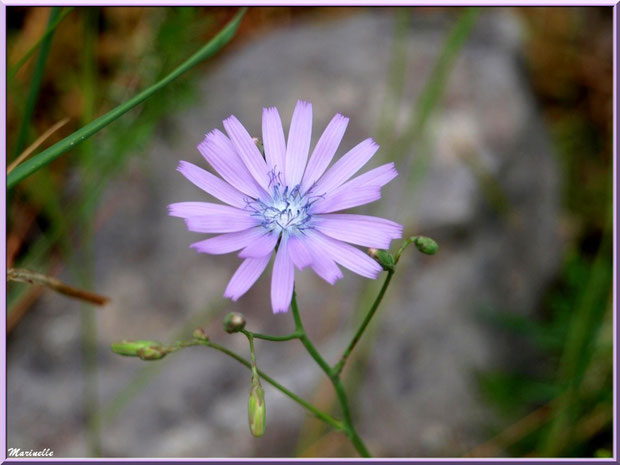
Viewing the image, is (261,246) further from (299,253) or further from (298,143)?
(298,143)

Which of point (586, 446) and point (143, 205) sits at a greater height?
point (143, 205)

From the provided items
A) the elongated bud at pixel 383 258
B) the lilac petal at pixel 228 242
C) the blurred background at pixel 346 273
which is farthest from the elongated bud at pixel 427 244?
the blurred background at pixel 346 273

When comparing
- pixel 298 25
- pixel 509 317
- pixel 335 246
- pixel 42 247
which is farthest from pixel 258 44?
pixel 335 246

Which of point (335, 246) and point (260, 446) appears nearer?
point (335, 246)

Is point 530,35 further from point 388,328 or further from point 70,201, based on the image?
point 70,201

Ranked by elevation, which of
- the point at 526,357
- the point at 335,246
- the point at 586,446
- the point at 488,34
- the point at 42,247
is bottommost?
the point at 586,446

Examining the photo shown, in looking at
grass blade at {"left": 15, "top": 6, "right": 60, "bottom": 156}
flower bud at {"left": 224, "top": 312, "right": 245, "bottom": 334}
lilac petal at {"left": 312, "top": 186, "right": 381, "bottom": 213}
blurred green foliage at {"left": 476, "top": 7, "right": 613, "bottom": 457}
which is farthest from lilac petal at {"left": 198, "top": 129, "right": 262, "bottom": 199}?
blurred green foliage at {"left": 476, "top": 7, "right": 613, "bottom": 457}
